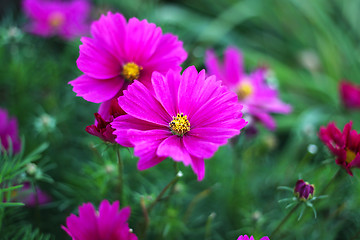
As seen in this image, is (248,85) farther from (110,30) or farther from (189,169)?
(110,30)

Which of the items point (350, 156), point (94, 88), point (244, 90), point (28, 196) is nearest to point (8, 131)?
point (28, 196)

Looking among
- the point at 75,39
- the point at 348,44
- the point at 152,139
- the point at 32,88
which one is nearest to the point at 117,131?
the point at 152,139

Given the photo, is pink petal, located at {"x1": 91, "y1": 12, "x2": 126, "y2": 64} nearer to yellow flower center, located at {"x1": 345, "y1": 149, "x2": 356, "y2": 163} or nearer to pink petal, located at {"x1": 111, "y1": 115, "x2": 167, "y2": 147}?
pink petal, located at {"x1": 111, "y1": 115, "x2": 167, "y2": 147}

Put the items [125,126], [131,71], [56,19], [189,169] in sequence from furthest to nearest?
1. [56,19]
2. [189,169]
3. [131,71]
4. [125,126]

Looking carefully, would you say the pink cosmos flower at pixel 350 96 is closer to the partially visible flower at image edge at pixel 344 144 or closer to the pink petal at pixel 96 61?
the partially visible flower at image edge at pixel 344 144

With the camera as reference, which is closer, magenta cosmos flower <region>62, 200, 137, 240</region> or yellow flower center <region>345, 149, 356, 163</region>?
magenta cosmos flower <region>62, 200, 137, 240</region>

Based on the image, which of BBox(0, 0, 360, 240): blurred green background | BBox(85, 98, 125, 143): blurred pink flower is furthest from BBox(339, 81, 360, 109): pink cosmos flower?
BBox(85, 98, 125, 143): blurred pink flower

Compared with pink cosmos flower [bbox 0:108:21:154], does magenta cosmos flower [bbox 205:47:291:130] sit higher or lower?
higher
